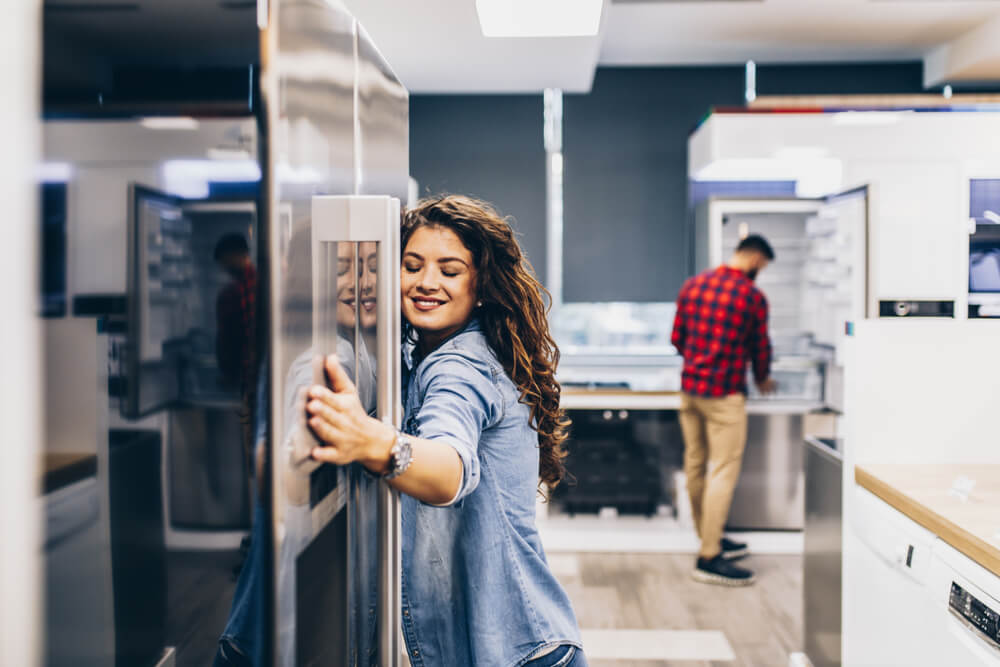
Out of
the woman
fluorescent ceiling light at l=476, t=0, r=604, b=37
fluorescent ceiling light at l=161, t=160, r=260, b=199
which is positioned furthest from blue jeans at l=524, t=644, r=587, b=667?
fluorescent ceiling light at l=476, t=0, r=604, b=37

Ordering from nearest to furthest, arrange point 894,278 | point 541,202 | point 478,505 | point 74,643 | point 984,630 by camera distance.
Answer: point 74,643 → point 478,505 → point 984,630 → point 894,278 → point 541,202

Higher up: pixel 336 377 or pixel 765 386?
pixel 336 377

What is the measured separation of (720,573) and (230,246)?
11.2 ft

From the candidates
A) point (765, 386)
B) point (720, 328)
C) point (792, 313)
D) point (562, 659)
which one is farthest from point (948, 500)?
point (792, 313)

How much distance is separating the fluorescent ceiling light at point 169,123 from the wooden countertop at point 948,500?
1439 millimetres

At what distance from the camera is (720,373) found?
3.60 metres

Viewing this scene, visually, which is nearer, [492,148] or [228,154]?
[228,154]

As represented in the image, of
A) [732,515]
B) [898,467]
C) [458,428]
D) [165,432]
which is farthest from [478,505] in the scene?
[732,515]

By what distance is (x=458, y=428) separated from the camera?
37.1 inches

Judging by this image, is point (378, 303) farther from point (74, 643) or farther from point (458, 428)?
point (74, 643)

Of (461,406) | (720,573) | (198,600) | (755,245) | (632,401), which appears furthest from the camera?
(632,401)

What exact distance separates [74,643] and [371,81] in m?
0.69

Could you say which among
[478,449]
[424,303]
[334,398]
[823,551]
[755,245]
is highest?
[755,245]

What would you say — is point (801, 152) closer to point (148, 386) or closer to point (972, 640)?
point (972, 640)
